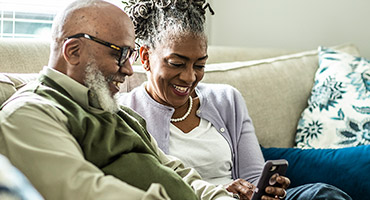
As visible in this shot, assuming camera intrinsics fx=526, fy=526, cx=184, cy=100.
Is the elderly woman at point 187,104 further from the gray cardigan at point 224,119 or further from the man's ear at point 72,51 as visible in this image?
the man's ear at point 72,51

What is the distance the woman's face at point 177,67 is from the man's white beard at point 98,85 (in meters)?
0.49

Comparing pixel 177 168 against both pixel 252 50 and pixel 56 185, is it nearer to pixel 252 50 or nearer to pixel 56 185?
pixel 56 185

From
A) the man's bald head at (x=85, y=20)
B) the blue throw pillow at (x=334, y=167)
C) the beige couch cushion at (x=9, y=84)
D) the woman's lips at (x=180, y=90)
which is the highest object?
the man's bald head at (x=85, y=20)

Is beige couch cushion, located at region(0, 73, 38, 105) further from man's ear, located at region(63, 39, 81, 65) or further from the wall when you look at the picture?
the wall

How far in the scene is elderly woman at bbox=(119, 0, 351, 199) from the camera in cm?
181

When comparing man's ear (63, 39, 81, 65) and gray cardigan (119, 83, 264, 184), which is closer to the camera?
man's ear (63, 39, 81, 65)

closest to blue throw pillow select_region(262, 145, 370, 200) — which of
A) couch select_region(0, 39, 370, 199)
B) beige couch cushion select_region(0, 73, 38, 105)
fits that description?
couch select_region(0, 39, 370, 199)

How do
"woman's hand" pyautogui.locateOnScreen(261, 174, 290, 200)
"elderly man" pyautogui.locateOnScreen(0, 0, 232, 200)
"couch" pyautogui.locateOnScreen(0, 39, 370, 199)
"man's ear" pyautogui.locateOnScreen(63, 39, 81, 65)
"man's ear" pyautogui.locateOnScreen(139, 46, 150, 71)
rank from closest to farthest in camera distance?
"elderly man" pyautogui.locateOnScreen(0, 0, 232, 200) → "man's ear" pyautogui.locateOnScreen(63, 39, 81, 65) → "woman's hand" pyautogui.locateOnScreen(261, 174, 290, 200) → "man's ear" pyautogui.locateOnScreen(139, 46, 150, 71) → "couch" pyautogui.locateOnScreen(0, 39, 370, 199)

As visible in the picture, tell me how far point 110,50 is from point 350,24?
205 cm

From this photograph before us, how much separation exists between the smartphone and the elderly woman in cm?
26

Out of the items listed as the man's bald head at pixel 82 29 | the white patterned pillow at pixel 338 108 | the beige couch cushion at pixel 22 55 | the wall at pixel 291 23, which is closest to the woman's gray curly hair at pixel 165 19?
the beige couch cushion at pixel 22 55

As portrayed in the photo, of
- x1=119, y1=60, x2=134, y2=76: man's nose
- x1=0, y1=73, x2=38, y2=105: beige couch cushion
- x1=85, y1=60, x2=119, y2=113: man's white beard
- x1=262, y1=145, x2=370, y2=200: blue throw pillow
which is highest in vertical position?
x1=119, y1=60, x2=134, y2=76: man's nose

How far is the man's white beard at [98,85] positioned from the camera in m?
1.32

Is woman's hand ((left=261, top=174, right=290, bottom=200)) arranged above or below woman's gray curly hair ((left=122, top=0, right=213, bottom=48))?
below
